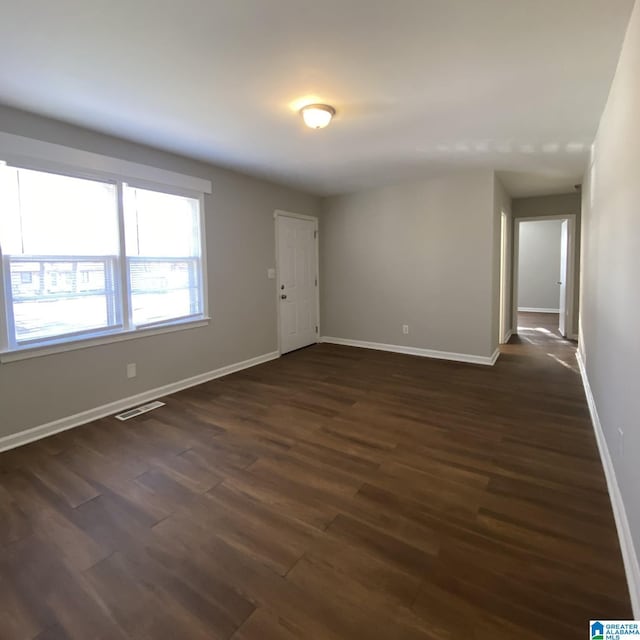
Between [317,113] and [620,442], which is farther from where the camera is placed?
[317,113]

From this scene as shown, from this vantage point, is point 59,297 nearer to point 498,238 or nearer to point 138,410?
point 138,410

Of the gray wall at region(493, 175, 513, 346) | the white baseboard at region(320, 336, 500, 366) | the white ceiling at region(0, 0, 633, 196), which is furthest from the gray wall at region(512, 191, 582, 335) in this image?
the white ceiling at region(0, 0, 633, 196)

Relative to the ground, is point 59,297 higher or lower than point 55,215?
lower

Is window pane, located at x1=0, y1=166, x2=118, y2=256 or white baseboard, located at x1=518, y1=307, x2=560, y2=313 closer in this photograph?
window pane, located at x1=0, y1=166, x2=118, y2=256

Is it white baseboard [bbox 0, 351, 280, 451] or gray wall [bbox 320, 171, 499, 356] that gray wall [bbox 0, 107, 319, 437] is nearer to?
white baseboard [bbox 0, 351, 280, 451]

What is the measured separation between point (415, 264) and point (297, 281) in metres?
1.79

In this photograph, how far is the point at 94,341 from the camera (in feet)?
10.6

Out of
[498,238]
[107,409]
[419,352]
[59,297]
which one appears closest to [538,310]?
[498,238]

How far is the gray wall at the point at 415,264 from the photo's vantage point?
4.69 meters

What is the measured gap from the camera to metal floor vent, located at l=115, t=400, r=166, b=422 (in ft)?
10.8

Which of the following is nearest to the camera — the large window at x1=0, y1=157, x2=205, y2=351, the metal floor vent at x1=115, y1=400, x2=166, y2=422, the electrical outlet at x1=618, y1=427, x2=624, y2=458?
the electrical outlet at x1=618, y1=427, x2=624, y2=458

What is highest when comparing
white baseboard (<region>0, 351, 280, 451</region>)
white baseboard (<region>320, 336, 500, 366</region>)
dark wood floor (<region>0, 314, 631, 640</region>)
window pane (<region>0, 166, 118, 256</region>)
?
window pane (<region>0, 166, 118, 256</region>)

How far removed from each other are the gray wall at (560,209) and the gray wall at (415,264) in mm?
2225

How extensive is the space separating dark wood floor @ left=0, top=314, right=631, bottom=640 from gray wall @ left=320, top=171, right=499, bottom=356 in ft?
5.75
